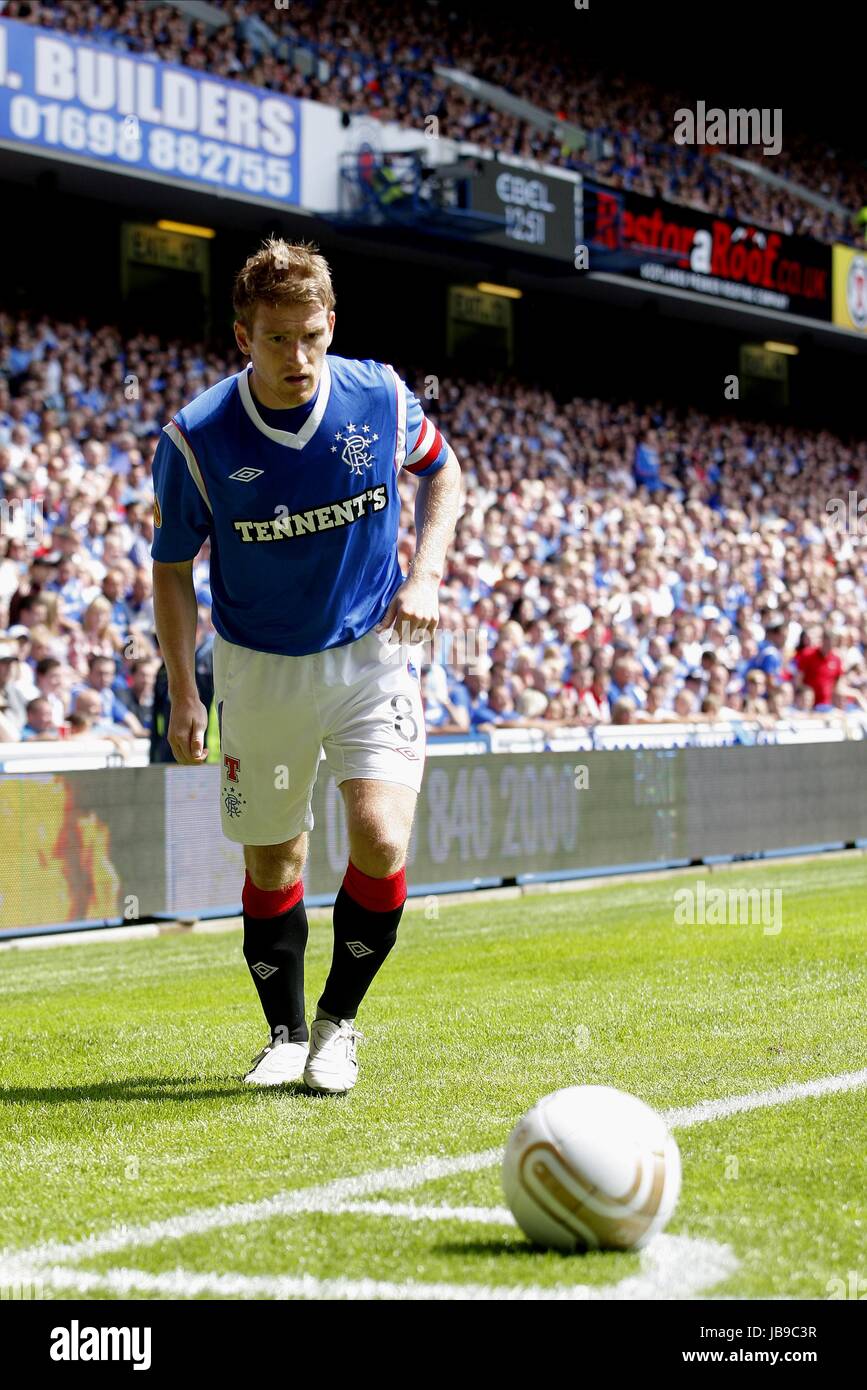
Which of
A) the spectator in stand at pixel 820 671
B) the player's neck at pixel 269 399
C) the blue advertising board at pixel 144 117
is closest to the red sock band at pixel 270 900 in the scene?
the player's neck at pixel 269 399

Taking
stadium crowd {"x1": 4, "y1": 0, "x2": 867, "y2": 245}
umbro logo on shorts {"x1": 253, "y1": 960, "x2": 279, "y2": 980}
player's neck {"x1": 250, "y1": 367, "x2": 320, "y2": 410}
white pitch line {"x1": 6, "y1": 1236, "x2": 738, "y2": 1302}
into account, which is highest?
stadium crowd {"x1": 4, "y1": 0, "x2": 867, "y2": 245}

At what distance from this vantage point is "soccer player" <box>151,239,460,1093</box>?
16.7ft

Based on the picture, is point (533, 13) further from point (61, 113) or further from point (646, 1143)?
point (646, 1143)

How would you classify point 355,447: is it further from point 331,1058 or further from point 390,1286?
point 390,1286

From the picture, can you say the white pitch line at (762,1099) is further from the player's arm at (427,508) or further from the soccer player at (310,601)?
the player's arm at (427,508)

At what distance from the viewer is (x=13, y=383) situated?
17609 millimetres

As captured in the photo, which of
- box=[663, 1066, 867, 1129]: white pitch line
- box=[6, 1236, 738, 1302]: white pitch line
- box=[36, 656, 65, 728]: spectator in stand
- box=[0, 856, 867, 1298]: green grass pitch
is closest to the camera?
box=[6, 1236, 738, 1302]: white pitch line

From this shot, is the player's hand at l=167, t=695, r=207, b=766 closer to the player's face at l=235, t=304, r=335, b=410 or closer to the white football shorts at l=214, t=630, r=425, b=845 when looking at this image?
the white football shorts at l=214, t=630, r=425, b=845

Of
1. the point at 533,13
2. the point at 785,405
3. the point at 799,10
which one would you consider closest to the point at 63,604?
the point at 533,13

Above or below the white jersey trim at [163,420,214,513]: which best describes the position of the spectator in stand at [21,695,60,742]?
below

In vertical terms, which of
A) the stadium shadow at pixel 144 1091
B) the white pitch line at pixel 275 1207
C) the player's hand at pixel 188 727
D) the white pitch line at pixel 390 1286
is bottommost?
the stadium shadow at pixel 144 1091

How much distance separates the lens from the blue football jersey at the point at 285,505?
510cm

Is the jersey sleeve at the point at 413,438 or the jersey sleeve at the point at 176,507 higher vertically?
the jersey sleeve at the point at 413,438

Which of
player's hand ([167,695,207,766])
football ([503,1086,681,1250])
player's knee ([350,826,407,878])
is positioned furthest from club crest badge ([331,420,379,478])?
football ([503,1086,681,1250])
